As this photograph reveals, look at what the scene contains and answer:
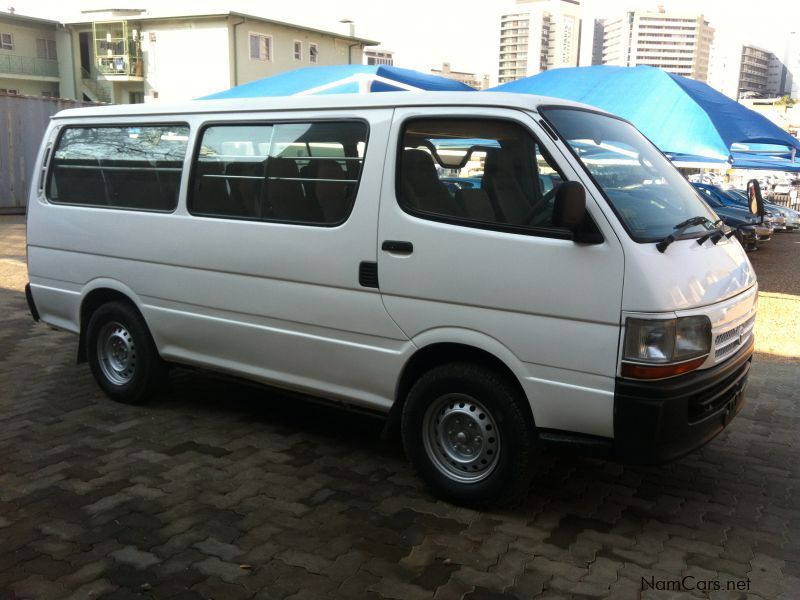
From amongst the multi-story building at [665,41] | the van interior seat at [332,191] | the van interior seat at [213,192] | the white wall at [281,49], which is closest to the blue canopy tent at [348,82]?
the van interior seat at [213,192]

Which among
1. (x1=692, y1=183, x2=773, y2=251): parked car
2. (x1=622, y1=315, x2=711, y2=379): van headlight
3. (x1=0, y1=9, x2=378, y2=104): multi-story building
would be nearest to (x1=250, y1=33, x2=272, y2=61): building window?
(x1=0, y1=9, x2=378, y2=104): multi-story building

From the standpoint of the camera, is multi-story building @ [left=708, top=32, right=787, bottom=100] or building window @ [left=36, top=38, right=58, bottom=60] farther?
multi-story building @ [left=708, top=32, right=787, bottom=100]

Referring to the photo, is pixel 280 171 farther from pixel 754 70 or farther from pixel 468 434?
pixel 754 70

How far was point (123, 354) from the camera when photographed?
5715mm

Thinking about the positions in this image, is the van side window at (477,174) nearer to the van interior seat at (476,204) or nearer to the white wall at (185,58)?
the van interior seat at (476,204)

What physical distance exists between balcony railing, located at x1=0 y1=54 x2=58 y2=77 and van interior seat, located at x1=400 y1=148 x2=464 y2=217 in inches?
1685

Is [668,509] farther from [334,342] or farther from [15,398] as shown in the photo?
[15,398]

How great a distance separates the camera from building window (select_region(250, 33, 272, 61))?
38.6m

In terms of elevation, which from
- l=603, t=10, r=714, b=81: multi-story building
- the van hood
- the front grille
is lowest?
the front grille

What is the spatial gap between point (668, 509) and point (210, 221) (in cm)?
331

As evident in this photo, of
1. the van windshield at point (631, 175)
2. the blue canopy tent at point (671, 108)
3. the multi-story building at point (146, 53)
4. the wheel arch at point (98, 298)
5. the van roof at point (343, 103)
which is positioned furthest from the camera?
the multi-story building at point (146, 53)

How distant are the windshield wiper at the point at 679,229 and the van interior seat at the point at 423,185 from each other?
109 cm

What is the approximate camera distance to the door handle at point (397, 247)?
396cm

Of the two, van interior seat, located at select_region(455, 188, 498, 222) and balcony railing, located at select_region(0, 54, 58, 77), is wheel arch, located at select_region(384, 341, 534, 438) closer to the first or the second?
van interior seat, located at select_region(455, 188, 498, 222)
